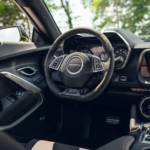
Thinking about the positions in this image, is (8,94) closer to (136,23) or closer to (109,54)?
(109,54)

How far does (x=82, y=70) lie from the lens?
6.59 ft

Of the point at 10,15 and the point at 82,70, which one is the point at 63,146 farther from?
the point at 10,15

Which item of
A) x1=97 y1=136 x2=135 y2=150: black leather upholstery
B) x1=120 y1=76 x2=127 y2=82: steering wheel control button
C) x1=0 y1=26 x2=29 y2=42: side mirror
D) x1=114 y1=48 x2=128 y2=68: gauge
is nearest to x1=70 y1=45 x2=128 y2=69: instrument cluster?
x1=114 y1=48 x2=128 y2=68: gauge

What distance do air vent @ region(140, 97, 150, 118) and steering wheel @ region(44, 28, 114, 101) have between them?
62 cm

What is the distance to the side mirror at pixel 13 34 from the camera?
9.20ft

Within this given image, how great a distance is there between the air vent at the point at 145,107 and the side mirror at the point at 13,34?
1.63m

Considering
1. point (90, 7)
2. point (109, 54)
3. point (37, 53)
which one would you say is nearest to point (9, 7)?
point (90, 7)

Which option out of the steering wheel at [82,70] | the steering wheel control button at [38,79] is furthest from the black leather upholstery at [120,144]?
the steering wheel control button at [38,79]

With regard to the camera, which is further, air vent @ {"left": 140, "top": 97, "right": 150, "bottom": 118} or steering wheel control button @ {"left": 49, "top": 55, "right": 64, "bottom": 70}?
air vent @ {"left": 140, "top": 97, "right": 150, "bottom": 118}

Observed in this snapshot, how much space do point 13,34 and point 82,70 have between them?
4.28ft

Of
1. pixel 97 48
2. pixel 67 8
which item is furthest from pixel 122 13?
pixel 97 48

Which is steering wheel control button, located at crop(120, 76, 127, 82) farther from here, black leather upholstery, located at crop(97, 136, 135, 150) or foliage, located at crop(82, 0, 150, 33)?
foliage, located at crop(82, 0, 150, 33)

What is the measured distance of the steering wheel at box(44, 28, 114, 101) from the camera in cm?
191

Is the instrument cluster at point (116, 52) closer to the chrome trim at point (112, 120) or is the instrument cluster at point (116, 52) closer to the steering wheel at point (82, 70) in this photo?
the steering wheel at point (82, 70)
